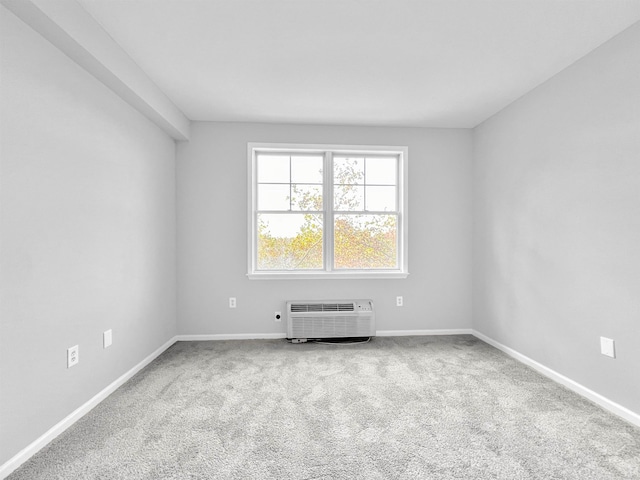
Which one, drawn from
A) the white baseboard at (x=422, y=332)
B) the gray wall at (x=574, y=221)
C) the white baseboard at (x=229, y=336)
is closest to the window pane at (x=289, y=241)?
the white baseboard at (x=229, y=336)

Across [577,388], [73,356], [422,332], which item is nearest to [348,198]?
[422,332]

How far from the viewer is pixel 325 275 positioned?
150 inches

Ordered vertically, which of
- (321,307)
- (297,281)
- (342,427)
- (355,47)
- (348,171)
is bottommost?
(342,427)

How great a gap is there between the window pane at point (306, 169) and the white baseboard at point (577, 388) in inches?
106

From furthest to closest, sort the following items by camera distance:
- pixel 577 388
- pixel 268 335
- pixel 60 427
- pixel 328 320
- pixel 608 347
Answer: pixel 268 335 < pixel 328 320 < pixel 577 388 < pixel 608 347 < pixel 60 427

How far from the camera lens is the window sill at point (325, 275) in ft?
12.2

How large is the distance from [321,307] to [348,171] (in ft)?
5.33

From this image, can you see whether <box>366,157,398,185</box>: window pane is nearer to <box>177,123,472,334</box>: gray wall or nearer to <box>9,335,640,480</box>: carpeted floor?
<box>177,123,472,334</box>: gray wall

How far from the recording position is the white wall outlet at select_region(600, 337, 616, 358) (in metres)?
2.18

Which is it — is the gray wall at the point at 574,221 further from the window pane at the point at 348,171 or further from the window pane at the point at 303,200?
the window pane at the point at 303,200

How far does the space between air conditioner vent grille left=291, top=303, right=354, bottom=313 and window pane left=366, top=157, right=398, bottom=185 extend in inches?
58.3

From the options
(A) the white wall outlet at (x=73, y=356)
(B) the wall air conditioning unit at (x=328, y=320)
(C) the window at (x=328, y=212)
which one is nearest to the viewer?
(A) the white wall outlet at (x=73, y=356)

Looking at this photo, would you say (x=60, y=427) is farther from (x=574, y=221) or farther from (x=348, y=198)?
(x=574, y=221)

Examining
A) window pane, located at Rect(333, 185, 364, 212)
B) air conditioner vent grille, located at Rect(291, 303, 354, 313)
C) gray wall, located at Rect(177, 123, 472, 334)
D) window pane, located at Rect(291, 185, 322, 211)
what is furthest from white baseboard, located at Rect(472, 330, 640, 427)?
window pane, located at Rect(291, 185, 322, 211)
